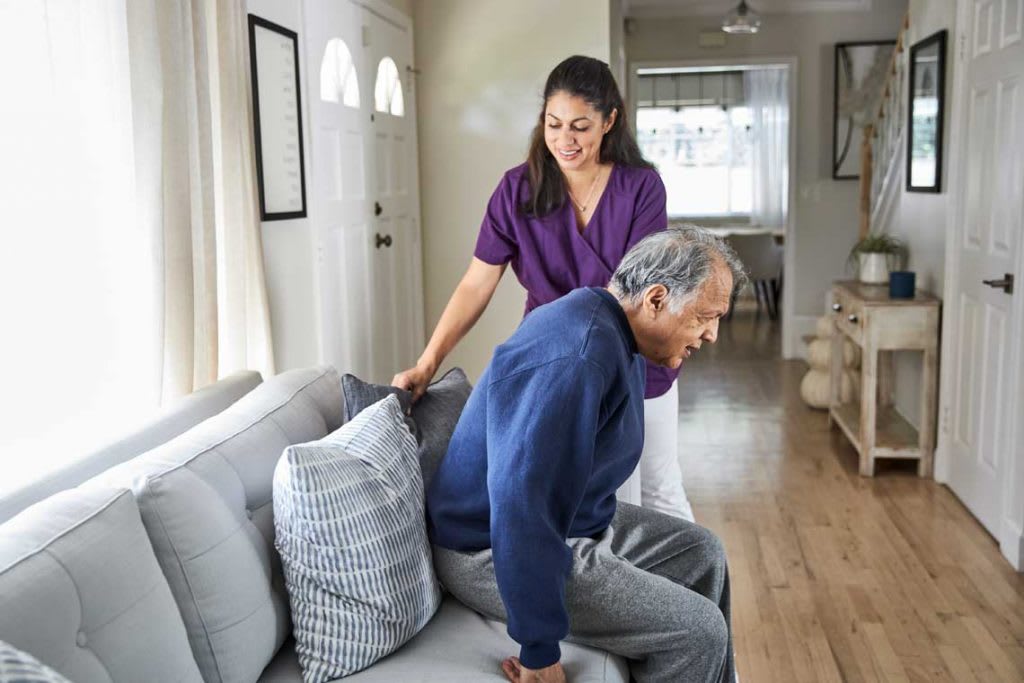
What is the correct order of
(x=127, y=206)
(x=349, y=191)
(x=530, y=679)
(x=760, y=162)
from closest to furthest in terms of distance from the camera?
(x=530, y=679) → (x=127, y=206) → (x=349, y=191) → (x=760, y=162)

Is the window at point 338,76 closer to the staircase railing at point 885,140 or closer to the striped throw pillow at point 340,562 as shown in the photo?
the striped throw pillow at point 340,562

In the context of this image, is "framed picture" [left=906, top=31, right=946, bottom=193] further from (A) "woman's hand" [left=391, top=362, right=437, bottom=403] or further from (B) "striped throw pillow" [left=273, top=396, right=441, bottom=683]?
(B) "striped throw pillow" [left=273, top=396, right=441, bottom=683]

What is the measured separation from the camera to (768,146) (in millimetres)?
11219

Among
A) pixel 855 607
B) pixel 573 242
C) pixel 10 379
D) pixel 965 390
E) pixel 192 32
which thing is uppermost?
pixel 192 32

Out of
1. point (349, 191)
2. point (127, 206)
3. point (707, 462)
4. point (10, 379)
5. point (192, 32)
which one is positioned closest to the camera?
point (10, 379)

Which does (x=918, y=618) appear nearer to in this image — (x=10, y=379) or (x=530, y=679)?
(x=530, y=679)

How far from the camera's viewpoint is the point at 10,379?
1898 millimetres

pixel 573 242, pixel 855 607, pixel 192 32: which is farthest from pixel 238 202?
pixel 855 607

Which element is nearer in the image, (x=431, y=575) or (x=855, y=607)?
(x=431, y=575)

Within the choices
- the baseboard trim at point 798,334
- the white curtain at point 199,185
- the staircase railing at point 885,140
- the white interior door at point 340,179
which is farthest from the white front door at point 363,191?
the baseboard trim at point 798,334

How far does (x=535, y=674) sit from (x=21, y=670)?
2.96 ft

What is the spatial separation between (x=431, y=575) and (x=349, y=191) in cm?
219

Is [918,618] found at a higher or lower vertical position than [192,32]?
lower

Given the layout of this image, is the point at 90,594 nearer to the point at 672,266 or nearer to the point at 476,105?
the point at 672,266
